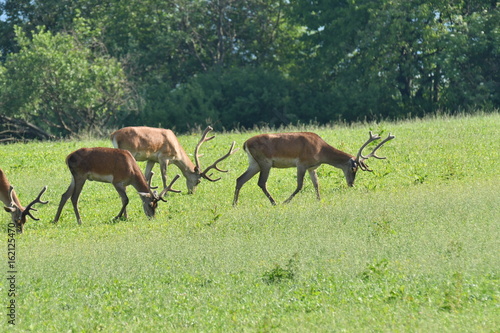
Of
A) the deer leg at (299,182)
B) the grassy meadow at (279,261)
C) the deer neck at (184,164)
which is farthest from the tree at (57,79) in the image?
the deer leg at (299,182)

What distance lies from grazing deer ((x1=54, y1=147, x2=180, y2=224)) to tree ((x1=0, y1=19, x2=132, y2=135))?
20.2 meters

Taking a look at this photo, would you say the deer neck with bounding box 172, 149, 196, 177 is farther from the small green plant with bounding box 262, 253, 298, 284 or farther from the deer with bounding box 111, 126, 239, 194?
the small green plant with bounding box 262, 253, 298, 284

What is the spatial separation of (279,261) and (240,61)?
39.2 meters

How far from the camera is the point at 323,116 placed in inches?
1772

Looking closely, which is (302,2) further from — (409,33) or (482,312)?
(482,312)

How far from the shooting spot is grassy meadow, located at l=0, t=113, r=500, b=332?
9070 mm

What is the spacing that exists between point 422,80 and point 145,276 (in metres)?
33.3

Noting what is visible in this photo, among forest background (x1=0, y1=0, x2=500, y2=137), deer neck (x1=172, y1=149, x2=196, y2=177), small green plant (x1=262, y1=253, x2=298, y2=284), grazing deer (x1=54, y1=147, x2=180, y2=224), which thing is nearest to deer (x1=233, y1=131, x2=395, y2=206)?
grazing deer (x1=54, y1=147, x2=180, y2=224)

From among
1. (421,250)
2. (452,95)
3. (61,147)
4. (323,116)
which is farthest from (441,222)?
(323,116)

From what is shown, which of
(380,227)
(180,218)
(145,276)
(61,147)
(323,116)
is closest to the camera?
(145,276)

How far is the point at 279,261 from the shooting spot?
11586 millimetres

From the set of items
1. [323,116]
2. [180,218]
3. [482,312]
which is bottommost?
[323,116]

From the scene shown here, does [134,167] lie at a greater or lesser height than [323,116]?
greater

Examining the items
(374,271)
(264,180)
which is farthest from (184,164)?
(374,271)
